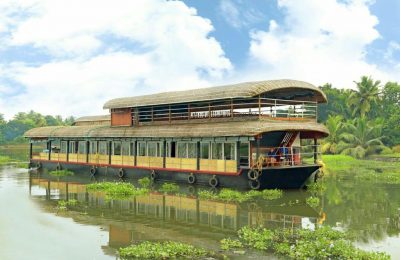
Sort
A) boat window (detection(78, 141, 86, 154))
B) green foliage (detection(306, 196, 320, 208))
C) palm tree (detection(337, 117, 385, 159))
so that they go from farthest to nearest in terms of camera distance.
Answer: palm tree (detection(337, 117, 385, 159)), boat window (detection(78, 141, 86, 154)), green foliage (detection(306, 196, 320, 208))

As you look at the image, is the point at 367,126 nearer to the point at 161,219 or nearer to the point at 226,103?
the point at 226,103

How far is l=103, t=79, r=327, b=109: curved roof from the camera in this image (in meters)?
24.3

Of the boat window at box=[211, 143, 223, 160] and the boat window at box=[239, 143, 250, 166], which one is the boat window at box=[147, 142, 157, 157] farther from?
the boat window at box=[239, 143, 250, 166]

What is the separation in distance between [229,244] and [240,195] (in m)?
8.86

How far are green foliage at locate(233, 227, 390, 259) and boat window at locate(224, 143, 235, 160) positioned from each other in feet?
33.5

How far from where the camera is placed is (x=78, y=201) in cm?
2136

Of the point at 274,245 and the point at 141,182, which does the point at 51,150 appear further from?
the point at 274,245

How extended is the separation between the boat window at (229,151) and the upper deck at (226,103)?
1.68m

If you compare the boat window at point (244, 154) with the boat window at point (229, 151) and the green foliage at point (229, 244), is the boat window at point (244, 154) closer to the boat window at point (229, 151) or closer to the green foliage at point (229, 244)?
the boat window at point (229, 151)

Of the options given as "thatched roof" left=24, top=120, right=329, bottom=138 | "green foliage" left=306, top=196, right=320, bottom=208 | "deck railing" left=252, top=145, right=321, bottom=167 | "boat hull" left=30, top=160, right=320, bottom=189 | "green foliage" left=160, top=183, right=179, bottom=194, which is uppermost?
"thatched roof" left=24, top=120, right=329, bottom=138

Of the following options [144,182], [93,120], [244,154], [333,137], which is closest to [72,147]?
[93,120]

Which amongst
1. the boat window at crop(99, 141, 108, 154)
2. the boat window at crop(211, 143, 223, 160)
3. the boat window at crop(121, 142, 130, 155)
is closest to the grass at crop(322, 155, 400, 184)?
the boat window at crop(211, 143, 223, 160)

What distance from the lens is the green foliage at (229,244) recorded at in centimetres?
1253

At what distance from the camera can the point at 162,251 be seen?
11.9 metres
